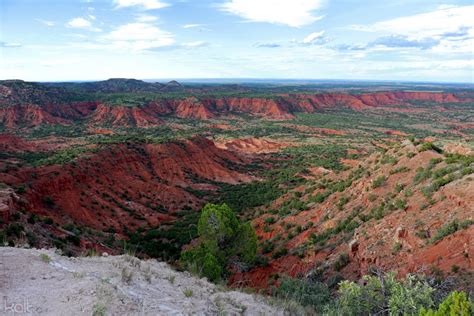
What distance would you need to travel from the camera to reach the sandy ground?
5730mm

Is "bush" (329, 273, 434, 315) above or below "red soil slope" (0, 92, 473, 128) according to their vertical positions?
below

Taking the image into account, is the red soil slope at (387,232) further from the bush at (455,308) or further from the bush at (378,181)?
the bush at (455,308)

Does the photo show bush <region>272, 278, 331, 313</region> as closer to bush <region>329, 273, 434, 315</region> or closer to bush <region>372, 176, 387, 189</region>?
bush <region>329, 273, 434, 315</region>

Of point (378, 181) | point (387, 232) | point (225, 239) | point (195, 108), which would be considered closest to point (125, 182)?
point (225, 239)

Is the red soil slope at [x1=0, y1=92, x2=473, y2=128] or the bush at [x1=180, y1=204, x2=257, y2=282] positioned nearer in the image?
the bush at [x1=180, y1=204, x2=257, y2=282]

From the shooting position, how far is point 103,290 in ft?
20.0

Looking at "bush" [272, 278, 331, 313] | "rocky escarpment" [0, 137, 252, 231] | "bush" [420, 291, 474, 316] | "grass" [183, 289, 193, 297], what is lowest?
"rocky escarpment" [0, 137, 252, 231]

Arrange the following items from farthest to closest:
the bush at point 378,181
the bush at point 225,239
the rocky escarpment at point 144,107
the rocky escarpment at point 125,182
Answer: the rocky escarpment at point 144,107 → the rocky escarpment at point 125,182 → the bush at point 378,181 → the bush at point 225,239

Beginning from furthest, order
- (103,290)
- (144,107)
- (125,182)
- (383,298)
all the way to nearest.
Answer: (144,107) → (125,182) → (383,298) → (103,290)

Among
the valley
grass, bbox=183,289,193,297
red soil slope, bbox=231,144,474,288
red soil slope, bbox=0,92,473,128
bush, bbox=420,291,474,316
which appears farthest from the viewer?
red soil slope, bbox=0,92,473,128

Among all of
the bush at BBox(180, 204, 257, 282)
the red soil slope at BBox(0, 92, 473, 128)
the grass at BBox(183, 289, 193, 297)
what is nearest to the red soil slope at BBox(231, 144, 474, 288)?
the bush at BBox(180, 204, 257, 282)

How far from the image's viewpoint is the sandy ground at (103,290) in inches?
226

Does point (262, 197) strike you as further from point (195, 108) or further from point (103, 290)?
point (195, 108)

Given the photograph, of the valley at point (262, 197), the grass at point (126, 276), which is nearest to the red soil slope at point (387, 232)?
the valley at point (262, 197)
